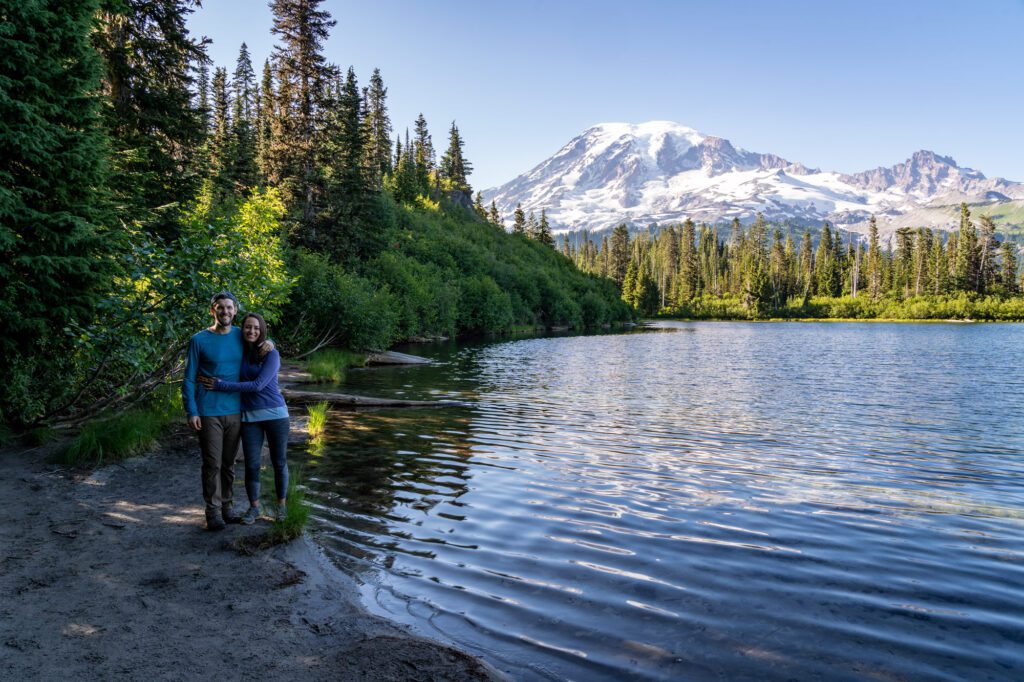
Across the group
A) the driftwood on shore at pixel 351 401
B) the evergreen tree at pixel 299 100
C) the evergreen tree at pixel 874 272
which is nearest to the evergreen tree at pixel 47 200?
the driftwood on shore at pixel 351 401

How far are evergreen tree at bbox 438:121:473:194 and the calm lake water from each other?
10590 centimetres

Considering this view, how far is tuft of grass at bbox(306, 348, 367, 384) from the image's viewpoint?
2643cm

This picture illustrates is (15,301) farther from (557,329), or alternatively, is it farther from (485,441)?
(557,329)

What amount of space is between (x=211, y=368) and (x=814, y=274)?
16538cm

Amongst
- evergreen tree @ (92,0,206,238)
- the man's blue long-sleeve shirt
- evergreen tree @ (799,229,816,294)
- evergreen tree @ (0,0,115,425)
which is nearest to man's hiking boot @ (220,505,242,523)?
the man's blue long-sleeve shirt

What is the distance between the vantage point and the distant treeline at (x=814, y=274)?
12031cm

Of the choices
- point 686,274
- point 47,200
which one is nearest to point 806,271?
point 686,274

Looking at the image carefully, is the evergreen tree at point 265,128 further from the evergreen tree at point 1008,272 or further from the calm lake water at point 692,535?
the evergreen tree at point 1008,272

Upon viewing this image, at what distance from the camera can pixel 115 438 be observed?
11.1m

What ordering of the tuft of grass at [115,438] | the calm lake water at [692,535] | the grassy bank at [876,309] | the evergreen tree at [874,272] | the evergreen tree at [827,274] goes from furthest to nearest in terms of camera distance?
the evergreen tree at [827,274]
the evergreen tree at [874,272]
the grassy bank at [876,309]
the tuft of grass at [115,438]
the calm lake water at [692,535]

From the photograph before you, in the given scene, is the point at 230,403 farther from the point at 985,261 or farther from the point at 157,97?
the point at 985,261

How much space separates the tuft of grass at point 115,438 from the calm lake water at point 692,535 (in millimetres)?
3242

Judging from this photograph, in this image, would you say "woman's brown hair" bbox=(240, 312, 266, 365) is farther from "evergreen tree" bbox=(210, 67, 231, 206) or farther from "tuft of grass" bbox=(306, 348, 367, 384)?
"tuft of grass" bbox=(306, 348, 367, 384)

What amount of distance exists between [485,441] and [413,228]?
69918mm
